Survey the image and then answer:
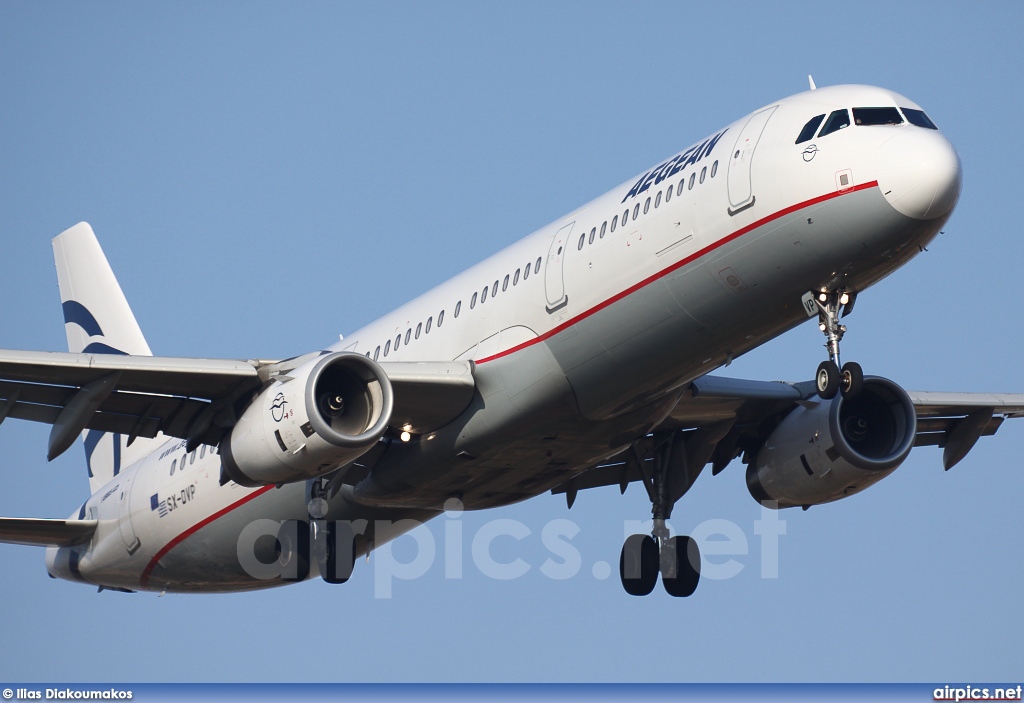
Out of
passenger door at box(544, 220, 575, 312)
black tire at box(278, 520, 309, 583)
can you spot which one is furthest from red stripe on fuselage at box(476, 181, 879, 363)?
black tire at box(278, 520, 309, 583)

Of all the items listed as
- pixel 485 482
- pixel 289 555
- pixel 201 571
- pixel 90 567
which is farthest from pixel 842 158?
pixel 90 567

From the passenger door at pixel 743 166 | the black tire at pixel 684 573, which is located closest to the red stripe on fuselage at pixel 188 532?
the black tire at pixel 684 573

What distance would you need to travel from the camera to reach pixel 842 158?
76.9ft

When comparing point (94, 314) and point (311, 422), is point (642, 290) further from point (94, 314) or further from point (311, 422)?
point (94, 314)

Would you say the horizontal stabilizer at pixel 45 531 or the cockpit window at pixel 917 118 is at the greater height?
the cockpit window at pixel 917 118

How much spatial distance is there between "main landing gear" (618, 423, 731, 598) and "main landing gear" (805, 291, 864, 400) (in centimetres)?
744

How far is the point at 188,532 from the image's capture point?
32031 millimetres

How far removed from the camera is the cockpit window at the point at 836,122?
938 inches

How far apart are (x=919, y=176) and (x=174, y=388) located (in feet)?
42.3

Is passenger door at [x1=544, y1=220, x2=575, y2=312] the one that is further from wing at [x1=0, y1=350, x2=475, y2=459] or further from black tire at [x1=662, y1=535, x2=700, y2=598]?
black tire at [x1=662, y1=535, x2=700, y2=598]

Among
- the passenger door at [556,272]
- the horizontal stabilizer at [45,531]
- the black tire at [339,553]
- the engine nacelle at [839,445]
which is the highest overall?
the passenger door at [556,272]

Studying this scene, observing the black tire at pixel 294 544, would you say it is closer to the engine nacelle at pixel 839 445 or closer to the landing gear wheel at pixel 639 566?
the landing gear wheel at pixel 639 566

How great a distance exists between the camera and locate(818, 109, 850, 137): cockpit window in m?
23.8

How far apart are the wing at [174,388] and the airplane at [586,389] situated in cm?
5
